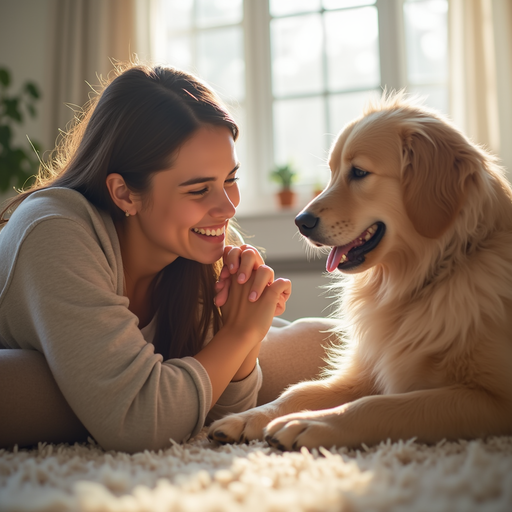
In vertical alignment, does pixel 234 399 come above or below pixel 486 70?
below

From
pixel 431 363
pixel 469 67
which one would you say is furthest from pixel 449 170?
pixel 469 67

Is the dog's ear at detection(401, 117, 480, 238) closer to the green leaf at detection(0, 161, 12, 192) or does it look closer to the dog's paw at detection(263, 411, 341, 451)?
the dog's paw at detection(263, 411, 341, 451)

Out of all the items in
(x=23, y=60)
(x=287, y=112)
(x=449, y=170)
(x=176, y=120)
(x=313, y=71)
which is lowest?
(x=449, y=170)

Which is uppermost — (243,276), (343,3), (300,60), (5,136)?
(343,3)

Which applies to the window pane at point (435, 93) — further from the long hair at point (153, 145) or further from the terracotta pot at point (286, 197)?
the long hair at point (153, 145)

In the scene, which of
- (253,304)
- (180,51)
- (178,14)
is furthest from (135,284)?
(178,14)

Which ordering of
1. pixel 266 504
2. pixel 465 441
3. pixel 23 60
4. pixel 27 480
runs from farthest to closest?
pixel 23 60
pixel 465 441
pixel 27 480
pixel 266 504

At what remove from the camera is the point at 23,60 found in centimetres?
407

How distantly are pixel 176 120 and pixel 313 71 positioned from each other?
9.30ft

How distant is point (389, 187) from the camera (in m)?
1.33

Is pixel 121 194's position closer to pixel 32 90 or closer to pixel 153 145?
pixel 153 145

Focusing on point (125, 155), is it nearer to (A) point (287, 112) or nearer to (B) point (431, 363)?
(B) point (431, 363)

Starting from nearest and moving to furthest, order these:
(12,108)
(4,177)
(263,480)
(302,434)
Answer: (263,480) → (302,434) → (4,177) → (12,108)

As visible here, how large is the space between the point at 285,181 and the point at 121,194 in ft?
7.81
